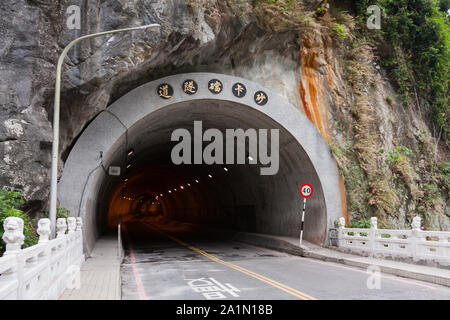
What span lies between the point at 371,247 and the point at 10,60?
44.1 feet

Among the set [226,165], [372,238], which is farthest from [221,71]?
[226,165]

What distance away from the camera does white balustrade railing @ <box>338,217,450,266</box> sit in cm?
1141

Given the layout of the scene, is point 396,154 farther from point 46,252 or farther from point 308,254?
point 46,252

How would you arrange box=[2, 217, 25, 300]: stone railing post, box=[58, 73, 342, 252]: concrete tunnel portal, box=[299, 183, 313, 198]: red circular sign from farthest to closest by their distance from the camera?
Result: 1. box=[299, 183, 313, 198]: red circular sign
2. box=[58, 73, 342, 252]: concrete tunnel portal
3. box=[2, 217, 25, 300]: stone railing post

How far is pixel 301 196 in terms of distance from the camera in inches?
752

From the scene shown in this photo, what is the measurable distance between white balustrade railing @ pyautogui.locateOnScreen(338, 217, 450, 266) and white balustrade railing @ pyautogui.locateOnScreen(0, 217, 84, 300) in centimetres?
998

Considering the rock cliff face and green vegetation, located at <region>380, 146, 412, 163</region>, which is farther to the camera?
green vegetation, located at <region>380, 146, 412, 163</region>

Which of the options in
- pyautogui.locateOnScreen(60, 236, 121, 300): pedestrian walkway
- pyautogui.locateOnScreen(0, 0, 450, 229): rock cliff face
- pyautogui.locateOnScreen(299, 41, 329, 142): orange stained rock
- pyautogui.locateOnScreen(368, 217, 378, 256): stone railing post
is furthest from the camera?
pyautogui.locateOnScreen(299, 41, 329, 142): orange stained rock

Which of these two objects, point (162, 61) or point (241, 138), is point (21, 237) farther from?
point (241, 138)

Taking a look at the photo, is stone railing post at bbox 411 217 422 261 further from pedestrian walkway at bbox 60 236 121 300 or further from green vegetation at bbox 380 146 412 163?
pedestrian walkway at bbox 60 236 121 300

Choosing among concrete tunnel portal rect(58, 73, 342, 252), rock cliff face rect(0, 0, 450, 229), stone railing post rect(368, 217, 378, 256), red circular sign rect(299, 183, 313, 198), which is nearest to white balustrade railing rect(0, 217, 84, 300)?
rock cliff face rect(0, 0, 450, 229)

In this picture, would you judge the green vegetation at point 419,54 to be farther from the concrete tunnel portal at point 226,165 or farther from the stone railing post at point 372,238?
the stone railing post at point 372,238

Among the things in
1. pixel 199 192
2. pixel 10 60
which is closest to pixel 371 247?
pixel 10 60

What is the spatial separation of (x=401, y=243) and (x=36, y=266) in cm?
1141
